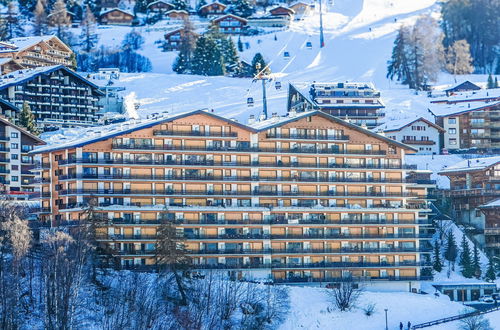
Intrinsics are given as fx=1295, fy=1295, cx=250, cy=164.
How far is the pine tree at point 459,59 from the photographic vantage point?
18425 cm

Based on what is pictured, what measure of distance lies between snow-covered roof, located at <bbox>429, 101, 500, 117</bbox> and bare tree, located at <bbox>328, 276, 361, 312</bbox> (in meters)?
54.5

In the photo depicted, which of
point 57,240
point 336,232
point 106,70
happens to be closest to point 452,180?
point 336,232

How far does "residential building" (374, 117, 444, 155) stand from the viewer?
144250mm

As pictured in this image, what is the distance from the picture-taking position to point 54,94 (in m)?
147

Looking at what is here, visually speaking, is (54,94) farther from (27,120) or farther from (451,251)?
(451,251)

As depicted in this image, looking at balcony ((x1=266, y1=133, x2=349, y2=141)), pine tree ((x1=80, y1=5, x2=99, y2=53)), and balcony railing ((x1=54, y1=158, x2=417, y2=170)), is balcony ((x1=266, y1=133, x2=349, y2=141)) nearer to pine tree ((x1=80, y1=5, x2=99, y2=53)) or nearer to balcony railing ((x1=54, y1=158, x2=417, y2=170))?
balcony railing ((x1=54, y1=158, x2=417, y2=170))

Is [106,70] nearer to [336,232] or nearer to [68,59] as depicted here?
[68,59]

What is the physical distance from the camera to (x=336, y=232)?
105 metres

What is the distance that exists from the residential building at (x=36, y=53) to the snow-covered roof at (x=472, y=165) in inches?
2382

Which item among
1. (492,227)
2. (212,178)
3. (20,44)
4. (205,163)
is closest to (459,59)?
(20,44)

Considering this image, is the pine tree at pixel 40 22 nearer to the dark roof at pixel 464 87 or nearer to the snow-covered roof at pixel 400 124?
the dark roof at pixel 464 87

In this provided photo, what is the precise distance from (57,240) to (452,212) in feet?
156

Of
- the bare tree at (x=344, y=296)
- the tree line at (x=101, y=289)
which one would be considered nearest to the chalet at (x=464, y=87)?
the bare tree at (x=344, y=296)

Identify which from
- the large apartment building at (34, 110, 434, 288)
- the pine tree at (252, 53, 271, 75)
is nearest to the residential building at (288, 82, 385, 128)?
the pine tree at (252, 53, 271, 75)
